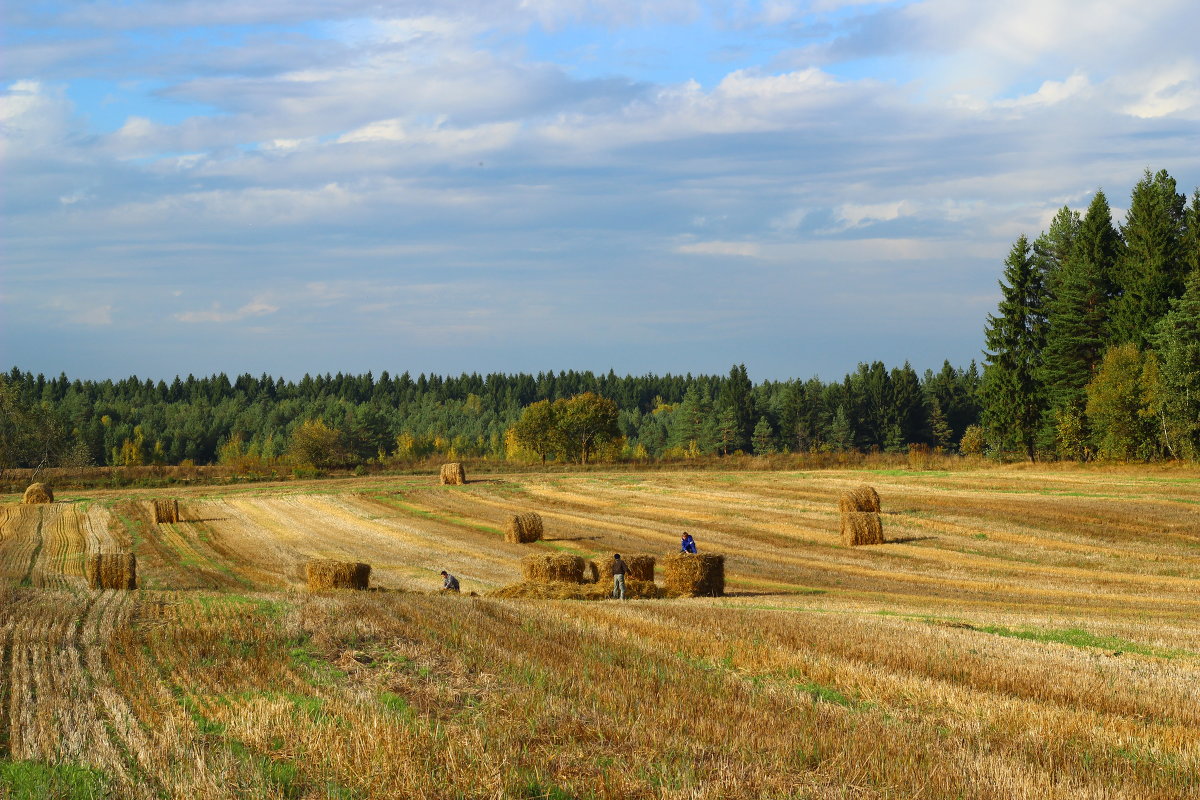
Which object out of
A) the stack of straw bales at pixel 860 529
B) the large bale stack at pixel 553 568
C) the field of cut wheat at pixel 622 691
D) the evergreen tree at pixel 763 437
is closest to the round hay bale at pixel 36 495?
the field of cut wheat at pixel 622 691

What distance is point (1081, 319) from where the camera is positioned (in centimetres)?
7369

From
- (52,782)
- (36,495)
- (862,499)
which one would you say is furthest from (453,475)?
(52,782)

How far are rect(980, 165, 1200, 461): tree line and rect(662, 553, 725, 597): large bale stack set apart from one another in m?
45.4

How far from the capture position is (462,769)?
287 inches

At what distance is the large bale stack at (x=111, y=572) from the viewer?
90.3 ft

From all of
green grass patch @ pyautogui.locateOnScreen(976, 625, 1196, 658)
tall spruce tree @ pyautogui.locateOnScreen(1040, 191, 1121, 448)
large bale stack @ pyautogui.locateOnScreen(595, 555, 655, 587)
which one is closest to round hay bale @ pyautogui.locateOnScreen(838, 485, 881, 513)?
large bale stack @ pyautogui.locateOnScreen(595, 555, 655, 587)

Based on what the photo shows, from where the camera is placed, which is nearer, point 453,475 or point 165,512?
point 165,512

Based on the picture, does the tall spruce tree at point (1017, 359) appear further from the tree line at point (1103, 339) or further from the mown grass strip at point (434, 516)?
the mown grass strip at point (434, 516)

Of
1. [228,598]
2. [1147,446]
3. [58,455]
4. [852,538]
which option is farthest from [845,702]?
[58,455]

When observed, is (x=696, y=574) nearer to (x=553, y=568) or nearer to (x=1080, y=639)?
(x=553, y=568)

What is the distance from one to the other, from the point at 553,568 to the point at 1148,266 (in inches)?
2323

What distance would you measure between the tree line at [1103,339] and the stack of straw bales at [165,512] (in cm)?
5548

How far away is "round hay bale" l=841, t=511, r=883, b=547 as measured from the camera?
36.0 metres

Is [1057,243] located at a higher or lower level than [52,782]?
higher
